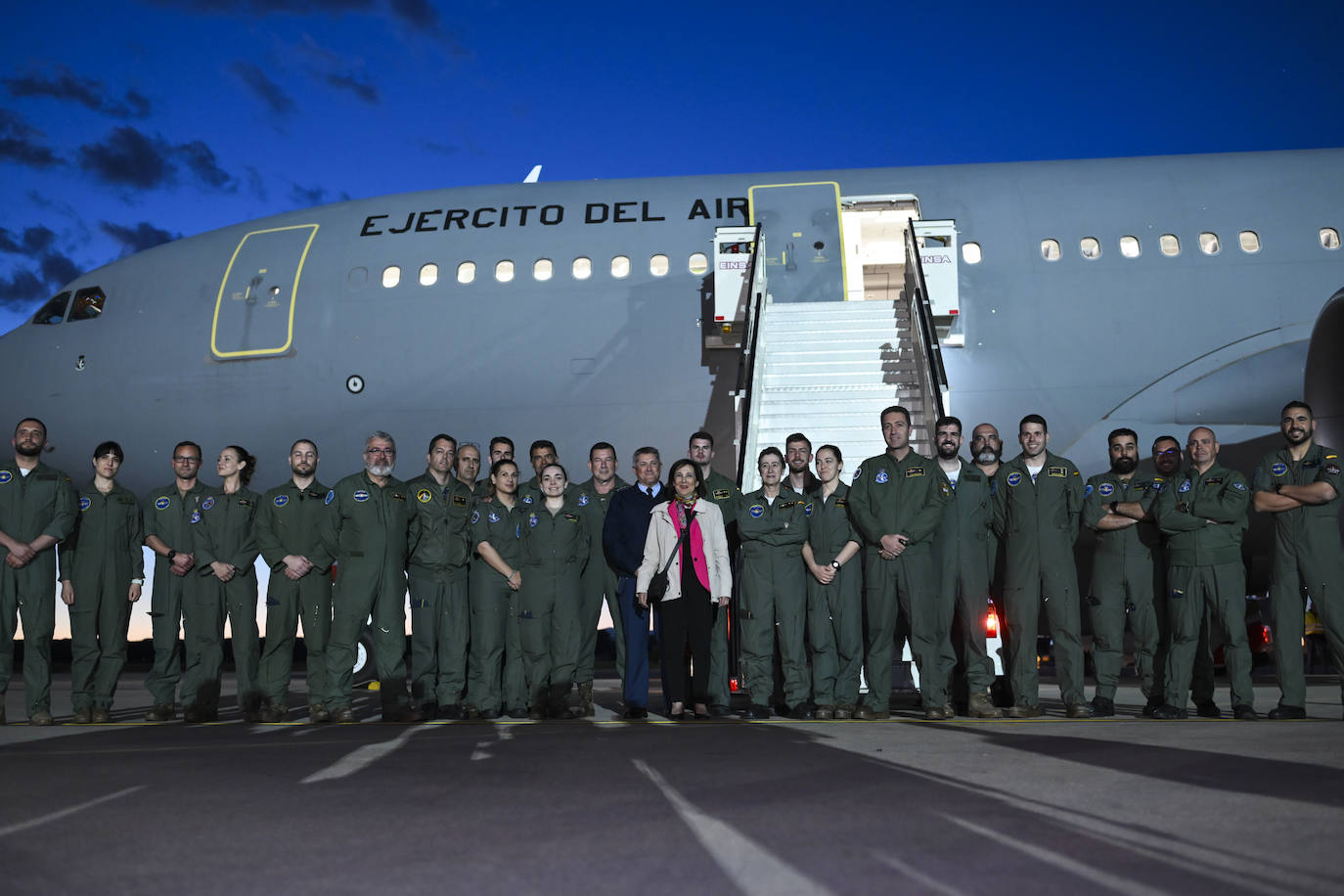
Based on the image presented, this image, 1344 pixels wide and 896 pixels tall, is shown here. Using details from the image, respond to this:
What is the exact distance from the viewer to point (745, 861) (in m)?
2.47

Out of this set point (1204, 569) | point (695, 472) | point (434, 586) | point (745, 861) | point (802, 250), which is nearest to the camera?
point (745, 861)

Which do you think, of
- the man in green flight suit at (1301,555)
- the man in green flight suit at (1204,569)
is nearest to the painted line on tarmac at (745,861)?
the man in green flight suit at (1204,569)

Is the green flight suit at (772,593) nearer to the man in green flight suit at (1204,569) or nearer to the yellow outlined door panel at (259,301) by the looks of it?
the man in green flight suit at (1204,569)

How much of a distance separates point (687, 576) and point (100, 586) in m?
3.77

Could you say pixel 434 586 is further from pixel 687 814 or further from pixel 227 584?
pixel 687 814

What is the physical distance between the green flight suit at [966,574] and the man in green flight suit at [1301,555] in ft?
5.21

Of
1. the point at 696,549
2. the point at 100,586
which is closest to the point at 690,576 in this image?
the point at 696,549

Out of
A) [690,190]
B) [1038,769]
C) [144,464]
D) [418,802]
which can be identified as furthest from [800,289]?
[418,802]

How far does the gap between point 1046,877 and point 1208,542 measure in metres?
4.67

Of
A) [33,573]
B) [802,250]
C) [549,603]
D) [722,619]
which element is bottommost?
[722,619]

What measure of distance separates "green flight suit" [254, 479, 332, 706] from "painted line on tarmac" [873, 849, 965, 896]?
15.6 feet

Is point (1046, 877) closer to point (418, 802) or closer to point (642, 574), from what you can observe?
point (418, 802)

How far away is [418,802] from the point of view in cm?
319

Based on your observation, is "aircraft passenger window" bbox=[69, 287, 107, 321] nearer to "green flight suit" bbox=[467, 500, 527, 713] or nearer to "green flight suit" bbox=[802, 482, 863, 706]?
"green flight suit" bbox=[467, 500, 527, 713]
